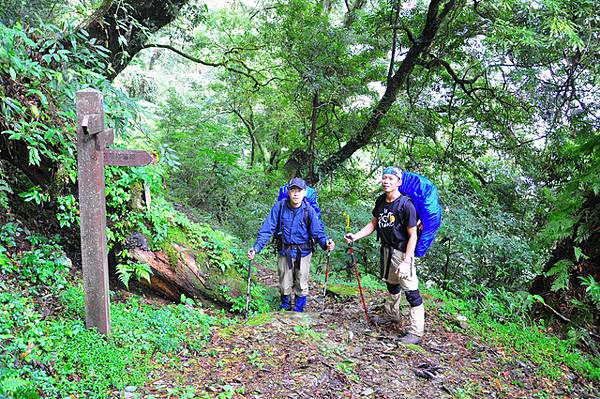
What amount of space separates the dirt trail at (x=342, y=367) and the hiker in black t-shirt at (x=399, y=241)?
1.74ft

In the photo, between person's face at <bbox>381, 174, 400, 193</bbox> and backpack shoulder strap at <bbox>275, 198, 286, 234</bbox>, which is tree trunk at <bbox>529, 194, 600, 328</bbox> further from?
backpack shoulder strap at <bbox>275, 198, 286, 234</bbox>

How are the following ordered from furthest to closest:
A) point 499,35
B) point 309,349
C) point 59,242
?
point 499,35
point 59,242
point 309,349

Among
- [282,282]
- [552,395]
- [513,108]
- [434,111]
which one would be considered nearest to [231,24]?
[434,111]

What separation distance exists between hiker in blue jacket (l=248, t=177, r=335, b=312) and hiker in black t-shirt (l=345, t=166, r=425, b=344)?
33.9 inches

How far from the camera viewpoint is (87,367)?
3562 millimetres

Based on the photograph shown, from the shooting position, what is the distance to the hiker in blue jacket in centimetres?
592

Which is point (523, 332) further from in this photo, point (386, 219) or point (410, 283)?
point (386, 219)

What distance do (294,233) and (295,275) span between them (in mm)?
748

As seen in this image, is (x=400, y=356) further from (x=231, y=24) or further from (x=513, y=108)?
(x=231, y=24)

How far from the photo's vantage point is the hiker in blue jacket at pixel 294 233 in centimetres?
592

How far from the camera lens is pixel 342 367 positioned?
4.43 metres

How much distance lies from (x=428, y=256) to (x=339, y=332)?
4.29m

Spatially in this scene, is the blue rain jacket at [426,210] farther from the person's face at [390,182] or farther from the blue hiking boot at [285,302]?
the blue hiking boot at [285,302]

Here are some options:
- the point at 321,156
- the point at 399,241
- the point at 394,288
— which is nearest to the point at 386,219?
the point at 399,241
